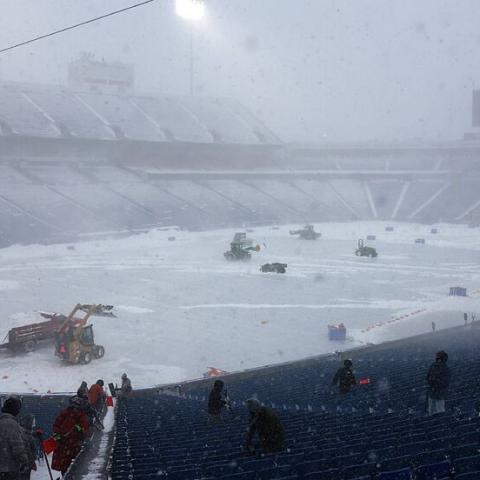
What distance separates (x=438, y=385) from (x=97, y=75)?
125 metres

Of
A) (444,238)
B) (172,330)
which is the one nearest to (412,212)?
(444,238)

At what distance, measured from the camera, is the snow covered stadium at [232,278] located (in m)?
8.07

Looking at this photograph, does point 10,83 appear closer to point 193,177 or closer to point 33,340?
point 193,177

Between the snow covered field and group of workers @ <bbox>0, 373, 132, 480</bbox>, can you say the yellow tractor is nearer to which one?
the snow covered field

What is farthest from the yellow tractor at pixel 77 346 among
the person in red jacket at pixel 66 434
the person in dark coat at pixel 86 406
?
the person in red jacket at pixel 66 434

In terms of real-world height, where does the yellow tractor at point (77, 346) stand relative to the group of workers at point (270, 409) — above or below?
above

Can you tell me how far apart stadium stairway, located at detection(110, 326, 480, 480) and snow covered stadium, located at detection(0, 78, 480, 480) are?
3cm

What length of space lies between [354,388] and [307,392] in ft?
3.73

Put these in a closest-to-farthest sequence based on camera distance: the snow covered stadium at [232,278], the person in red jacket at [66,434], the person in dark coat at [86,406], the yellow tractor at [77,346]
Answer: the person in red jacket at [66,434] < the snow covered stadium at [232,278] < the person in dark coat at [86,406] < the yellow tractor at [77,346]

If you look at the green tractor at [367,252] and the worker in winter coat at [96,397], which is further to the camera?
the green tractor at [367,252]

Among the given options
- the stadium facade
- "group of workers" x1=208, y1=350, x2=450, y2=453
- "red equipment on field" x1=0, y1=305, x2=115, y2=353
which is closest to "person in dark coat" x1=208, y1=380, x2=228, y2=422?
"group of workers" x1=208, y1=350, x2=450, y2=453

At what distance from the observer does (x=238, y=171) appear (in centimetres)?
8119

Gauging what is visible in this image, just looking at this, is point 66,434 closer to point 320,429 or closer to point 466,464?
point 320,429

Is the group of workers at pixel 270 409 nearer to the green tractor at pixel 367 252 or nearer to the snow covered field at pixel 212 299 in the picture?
the snow covered field at pixel 212 299
